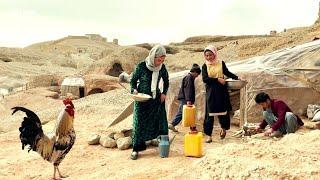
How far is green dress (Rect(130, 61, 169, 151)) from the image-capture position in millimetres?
6375

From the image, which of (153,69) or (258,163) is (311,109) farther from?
(258,163)

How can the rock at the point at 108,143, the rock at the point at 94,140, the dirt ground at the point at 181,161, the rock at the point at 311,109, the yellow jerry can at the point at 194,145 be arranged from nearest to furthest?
the dirt ground at the point at 181,161 → the yellow jerry can at the point at 194,145 → the rock at the point at 108,143 → the rock at the point at 94,140 → the rock at the point at 311,109

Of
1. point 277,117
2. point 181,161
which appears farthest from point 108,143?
point 277,117

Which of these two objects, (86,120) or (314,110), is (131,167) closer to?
(314,110)

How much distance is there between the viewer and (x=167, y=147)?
630 cm

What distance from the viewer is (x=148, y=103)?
21.0 ft

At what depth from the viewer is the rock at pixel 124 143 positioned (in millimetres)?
7113

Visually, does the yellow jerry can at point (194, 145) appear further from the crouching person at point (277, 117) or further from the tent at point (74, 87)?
the tent at point (74, 87)

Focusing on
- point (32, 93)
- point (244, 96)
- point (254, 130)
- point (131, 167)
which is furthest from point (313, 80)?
point (32, 93)

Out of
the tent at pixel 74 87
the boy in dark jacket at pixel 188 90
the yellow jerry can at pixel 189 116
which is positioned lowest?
the tent at pixel 74 87

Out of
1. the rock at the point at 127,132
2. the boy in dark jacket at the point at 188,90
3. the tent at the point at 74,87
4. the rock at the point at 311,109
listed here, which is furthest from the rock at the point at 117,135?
the tent at the point at 74,87

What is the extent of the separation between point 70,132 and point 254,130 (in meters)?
2.82

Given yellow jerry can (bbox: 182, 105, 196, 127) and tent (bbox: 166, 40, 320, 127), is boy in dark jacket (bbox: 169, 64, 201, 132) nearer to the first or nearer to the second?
yellow jerry can (bbox: 182, 105, 196, 127)

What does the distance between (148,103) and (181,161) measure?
3.00ft
